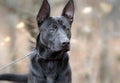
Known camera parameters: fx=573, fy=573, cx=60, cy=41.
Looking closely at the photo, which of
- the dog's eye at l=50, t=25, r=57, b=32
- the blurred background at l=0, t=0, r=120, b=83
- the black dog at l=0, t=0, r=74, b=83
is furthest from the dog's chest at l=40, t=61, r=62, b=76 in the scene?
the blurred background at l=0, t=0, r=120, b=83

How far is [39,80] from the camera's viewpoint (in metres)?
7.48

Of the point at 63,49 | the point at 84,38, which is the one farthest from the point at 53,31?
the point at 84,38

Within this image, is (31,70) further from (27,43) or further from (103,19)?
(103,19)

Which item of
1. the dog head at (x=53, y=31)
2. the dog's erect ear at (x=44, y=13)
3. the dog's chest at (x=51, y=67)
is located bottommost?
the dog's chest at (x=51, y=67)

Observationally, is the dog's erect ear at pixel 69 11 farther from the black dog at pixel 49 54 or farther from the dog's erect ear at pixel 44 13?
the dog's erect ear at pixel 44 13

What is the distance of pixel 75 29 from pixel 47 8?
617cm

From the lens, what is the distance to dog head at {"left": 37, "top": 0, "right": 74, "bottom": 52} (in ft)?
23.6

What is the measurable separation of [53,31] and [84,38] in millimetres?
6836

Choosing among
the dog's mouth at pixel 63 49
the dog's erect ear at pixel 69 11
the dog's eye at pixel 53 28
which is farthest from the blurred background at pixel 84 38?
the dog's mouth at pixel 63 49

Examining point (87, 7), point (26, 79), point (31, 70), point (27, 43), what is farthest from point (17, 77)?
point (87, 7)

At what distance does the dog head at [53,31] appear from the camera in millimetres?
7184

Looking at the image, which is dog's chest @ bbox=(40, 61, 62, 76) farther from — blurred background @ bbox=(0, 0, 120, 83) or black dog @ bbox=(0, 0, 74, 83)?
blurred background @ bbox=(0, 0, 120, 83)

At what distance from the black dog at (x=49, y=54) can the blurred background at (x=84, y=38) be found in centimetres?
501

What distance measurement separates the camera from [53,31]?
732 cm
